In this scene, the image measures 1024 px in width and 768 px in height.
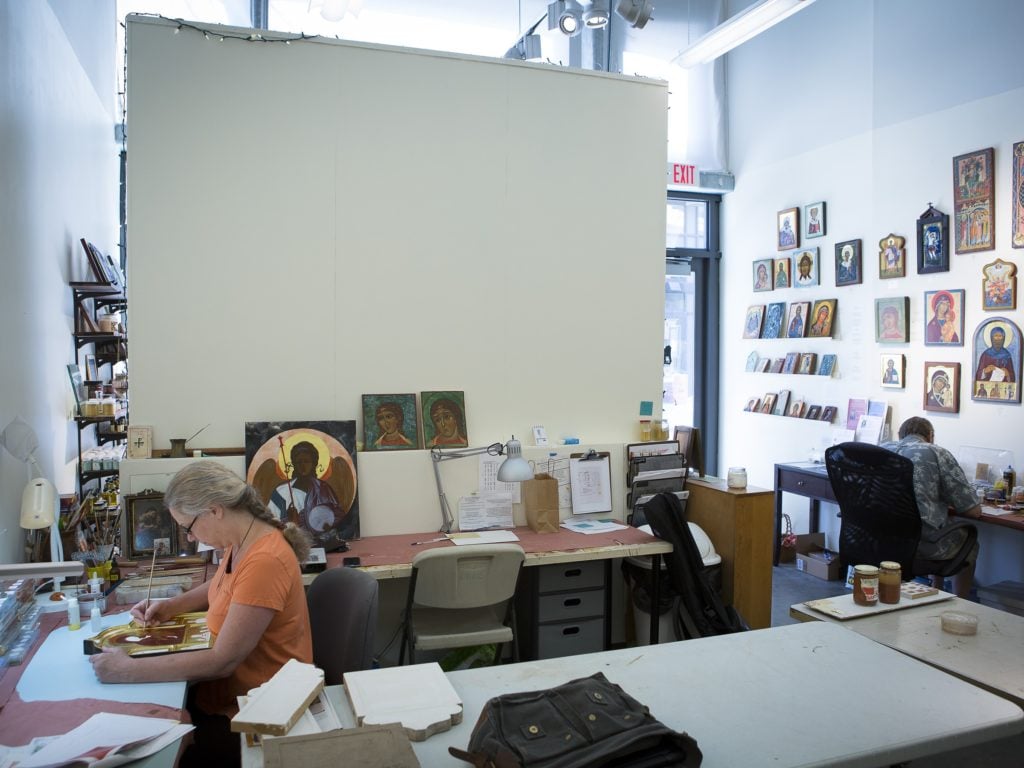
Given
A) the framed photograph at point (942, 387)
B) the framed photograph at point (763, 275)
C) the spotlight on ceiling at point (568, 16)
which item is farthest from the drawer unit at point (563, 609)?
the spotlight on ceiling at point (568, 16)

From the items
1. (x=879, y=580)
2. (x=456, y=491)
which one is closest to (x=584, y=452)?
(x=456, y=491)

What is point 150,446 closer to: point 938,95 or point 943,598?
point 943,598

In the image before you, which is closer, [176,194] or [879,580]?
[879,580]

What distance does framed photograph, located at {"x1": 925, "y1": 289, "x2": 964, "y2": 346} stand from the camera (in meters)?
4.94

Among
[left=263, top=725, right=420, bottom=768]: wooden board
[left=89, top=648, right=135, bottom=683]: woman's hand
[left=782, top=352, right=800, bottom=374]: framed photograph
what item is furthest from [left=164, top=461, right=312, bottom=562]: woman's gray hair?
[left=782, top=352, right=800, bottom=374]: framed photograph

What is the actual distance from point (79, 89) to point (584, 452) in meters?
3.65

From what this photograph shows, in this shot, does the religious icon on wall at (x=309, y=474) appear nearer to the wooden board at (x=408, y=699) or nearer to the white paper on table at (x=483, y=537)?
the white paper on table at (x=483, y=537)

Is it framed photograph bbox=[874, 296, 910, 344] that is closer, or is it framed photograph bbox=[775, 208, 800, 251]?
framed photograph bbox=[874, 296, 910, 344]

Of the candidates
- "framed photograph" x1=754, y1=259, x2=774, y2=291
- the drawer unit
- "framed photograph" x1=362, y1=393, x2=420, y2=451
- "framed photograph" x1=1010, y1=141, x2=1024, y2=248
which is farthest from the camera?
"framed photograph" x1=754, y1=259, x2=774, y2=291

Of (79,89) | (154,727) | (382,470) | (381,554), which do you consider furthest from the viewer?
(79,89)

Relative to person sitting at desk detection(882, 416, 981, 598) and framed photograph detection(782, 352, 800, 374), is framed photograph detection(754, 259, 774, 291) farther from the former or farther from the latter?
person sitting at desk detection(882, 416, 981, 598)

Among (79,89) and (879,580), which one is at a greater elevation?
(79,89)

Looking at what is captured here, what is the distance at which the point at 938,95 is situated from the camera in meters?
5.11

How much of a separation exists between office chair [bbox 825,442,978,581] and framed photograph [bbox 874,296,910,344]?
1.38 metres
